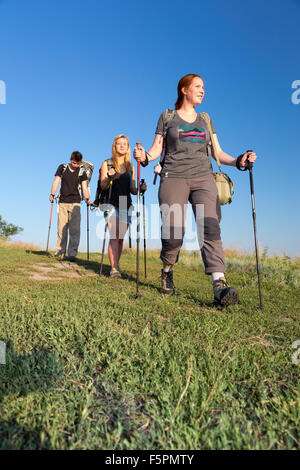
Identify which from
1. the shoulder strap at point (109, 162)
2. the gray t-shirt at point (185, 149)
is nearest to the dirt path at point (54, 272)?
the shoulder strap at point (109, 162)

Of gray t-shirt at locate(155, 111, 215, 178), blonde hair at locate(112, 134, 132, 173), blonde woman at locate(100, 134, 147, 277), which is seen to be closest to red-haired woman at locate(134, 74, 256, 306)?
gray t-shirt at locate(155, 111, 215, 178)

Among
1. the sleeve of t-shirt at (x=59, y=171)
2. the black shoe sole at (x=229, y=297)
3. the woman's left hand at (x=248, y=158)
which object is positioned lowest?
the black shoe sole at (x=229, y=297)

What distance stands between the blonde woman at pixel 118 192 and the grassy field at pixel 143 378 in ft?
11.4

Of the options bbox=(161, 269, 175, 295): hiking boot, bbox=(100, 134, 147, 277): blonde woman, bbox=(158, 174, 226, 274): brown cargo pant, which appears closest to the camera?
bbox=(158, 174, 226, 274): brown cargo pant

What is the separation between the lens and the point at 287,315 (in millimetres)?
4891

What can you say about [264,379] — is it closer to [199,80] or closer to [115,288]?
[115,288]

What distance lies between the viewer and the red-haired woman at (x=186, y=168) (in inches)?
203

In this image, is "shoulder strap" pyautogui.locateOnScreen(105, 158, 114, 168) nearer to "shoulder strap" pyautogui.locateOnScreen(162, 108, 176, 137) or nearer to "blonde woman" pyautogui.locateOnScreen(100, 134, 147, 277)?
"blonde woman" pyautogui.locateOnScreen(100, 134, 147, 277)

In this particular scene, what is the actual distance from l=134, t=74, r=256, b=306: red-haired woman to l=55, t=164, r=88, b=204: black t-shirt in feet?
21.9

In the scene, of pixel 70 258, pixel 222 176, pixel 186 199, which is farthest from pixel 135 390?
pixel 70 258

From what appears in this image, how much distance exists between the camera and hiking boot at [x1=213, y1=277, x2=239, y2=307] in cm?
459

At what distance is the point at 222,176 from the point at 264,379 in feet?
12.1

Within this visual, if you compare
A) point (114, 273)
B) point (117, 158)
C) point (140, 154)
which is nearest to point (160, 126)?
point (140, 154)

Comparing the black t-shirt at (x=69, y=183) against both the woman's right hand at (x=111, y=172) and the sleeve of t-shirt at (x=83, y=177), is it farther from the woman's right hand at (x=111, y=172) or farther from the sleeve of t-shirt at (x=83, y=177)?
the woman's right hand at (x=111, y=172)
